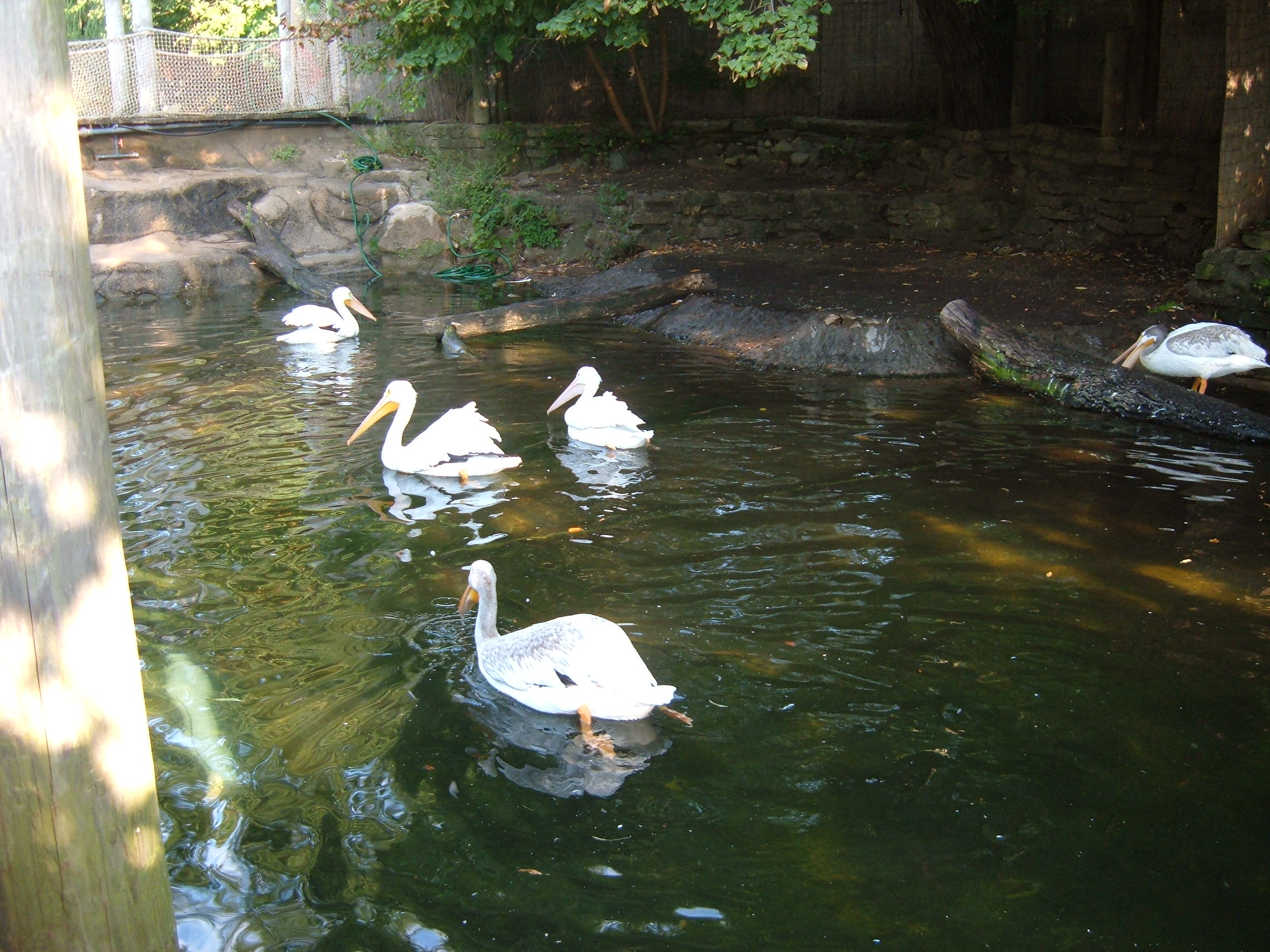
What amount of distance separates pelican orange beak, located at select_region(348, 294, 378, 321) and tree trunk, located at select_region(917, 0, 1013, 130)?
25.0 feet

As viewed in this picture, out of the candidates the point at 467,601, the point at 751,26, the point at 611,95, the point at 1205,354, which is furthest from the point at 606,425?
the point at 611,95

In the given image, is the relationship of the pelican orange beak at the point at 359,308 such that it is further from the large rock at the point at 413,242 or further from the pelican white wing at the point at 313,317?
the large rock at the point at 413,242

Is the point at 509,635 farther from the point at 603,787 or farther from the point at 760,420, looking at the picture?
the point at 760,420

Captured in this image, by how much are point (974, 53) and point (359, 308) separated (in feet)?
26.6

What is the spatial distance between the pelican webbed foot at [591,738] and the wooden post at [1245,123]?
25.7 feet

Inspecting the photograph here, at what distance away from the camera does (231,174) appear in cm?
1656

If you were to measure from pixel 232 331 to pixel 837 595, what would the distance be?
887 cm

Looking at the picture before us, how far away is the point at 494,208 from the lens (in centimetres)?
1566

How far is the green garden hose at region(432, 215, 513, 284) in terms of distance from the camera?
48.8 ft

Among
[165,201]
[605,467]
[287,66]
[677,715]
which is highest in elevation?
[287,66]

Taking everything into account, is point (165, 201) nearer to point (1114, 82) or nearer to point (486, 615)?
point (1114, 82)

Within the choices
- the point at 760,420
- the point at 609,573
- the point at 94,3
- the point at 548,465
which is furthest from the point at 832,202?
the point at 94,3

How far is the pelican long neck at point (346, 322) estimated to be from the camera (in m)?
11.7

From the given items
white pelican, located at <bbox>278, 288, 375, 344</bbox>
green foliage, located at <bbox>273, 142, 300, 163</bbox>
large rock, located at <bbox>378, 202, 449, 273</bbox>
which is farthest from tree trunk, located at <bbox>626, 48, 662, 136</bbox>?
white pelican, located at <bbox>278, 288, 375, 344</bbox>
